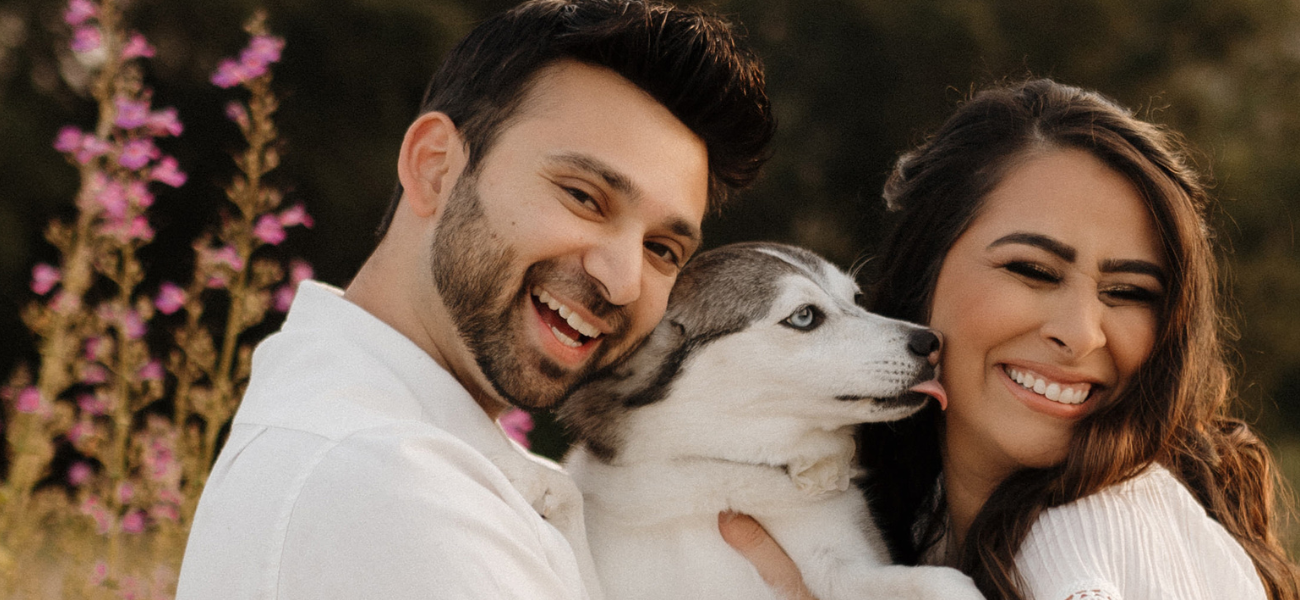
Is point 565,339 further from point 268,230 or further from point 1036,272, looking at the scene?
point 268,230

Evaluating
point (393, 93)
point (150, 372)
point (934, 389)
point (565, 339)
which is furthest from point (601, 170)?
point (393, 93)

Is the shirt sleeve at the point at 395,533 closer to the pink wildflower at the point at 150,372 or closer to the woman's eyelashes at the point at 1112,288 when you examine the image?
the woman's eyelashes at the point at 1112,288

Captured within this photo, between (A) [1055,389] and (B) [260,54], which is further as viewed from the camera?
(B) [260,54]

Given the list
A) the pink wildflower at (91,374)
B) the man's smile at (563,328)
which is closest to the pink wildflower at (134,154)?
the pink wildflower at (91,374)

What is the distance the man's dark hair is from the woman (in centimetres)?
76

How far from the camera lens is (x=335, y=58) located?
31.1 feet

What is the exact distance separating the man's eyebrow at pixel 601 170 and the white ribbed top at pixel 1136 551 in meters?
1.37

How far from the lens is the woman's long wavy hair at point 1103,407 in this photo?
8.82 feet

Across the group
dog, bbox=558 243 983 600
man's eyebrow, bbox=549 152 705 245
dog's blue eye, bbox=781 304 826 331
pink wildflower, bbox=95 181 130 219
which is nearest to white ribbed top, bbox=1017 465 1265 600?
dog, bbox=558 243 983 600

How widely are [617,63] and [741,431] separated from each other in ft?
3.90

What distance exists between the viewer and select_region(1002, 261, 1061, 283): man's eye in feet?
8.90

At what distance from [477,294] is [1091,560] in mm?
1579

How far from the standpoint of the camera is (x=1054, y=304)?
267 cm

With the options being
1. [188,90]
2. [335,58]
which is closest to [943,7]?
[335,58]
